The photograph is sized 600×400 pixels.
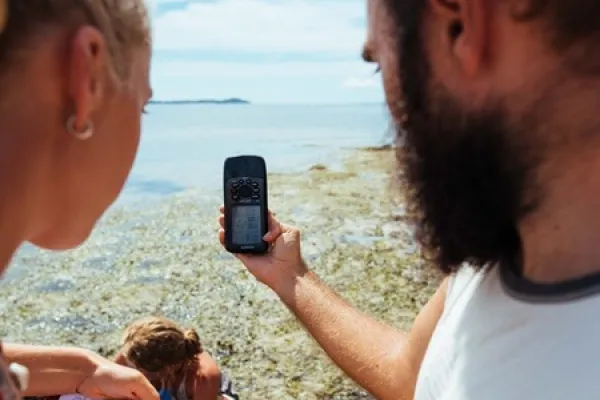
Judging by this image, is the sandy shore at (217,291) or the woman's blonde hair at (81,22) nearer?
the woman's blonde hair at (81,22)

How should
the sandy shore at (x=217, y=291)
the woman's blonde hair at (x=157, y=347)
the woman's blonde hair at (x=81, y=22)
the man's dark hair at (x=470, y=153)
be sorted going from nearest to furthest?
1. the woman's blonde hair at (x=81, y=22)
2. the man's dark hair at (x=470, y=153)
3. the woman's blonde hair at (x=157, y=347)
4. the sandy shore at (x=217, y=291)

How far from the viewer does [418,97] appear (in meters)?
1.60

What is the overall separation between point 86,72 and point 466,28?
2.01 feet

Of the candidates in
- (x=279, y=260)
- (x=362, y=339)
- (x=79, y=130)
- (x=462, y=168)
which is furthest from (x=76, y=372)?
(x=79, y=130)

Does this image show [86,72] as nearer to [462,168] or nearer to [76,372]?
[462,168]

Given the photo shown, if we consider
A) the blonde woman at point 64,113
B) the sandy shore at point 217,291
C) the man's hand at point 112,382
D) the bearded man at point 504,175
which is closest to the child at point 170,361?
the sandy shore at point 217,291

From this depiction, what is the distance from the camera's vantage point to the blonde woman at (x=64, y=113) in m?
1.13

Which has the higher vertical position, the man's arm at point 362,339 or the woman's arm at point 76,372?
the man's arm at point 362,339

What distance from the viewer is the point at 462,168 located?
1600mm

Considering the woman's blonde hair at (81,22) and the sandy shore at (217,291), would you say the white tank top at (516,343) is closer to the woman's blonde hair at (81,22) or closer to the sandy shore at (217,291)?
the woman's blonde hair at (81,22)

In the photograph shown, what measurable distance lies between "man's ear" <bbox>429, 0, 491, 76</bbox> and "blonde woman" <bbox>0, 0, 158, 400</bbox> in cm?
49

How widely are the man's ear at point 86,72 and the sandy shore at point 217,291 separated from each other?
4.26 meters

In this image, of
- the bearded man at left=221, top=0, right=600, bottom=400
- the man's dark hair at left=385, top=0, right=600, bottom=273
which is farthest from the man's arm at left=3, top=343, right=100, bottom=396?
the man's dark hair at left=385, top=0, right=600, bottom=273

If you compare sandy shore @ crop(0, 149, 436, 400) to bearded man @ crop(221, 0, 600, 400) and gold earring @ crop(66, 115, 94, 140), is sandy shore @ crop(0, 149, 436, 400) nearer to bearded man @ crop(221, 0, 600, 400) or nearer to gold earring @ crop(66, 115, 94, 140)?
bearded man @ crop(221, 0, 600, 400)
